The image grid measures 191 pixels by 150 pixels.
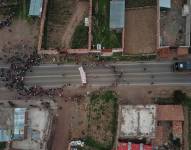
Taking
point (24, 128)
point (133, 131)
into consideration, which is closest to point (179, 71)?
point (133, 131)

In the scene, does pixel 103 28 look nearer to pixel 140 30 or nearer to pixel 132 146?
pixel 140 30

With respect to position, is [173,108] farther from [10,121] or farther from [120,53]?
[10,121]

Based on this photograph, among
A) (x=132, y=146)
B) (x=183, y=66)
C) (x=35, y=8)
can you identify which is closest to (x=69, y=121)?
(x=132, y=146)

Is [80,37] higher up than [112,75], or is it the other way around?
[80,37]

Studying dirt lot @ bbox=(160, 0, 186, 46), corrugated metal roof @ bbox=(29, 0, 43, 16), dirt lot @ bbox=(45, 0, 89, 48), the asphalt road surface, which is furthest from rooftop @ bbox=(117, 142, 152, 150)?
corrugated metal roof @ bbox=(29, 0, 43, 16)

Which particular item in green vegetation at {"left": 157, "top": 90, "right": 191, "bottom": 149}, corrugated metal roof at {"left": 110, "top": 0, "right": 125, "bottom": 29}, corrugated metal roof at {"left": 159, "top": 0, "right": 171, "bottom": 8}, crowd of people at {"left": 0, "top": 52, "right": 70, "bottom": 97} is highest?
corrugated metal roof at {"left": 159, "top": 0, "right": 171, "bottom": 8}

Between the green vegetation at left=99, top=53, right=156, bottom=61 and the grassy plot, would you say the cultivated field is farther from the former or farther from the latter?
the grassy plot

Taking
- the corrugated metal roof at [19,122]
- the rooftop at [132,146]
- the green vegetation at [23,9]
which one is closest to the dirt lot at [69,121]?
the corrugated metal roof at [19,122]
